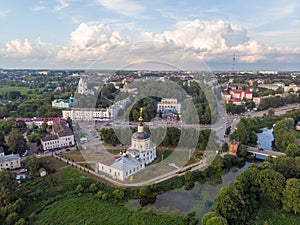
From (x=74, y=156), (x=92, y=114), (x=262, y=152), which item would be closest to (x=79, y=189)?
(x=74, y=156)

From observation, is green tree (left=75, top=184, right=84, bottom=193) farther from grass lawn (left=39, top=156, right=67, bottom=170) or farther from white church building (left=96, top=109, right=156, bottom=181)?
grass lawn (left=39, top=156, right=67, bottom=170)

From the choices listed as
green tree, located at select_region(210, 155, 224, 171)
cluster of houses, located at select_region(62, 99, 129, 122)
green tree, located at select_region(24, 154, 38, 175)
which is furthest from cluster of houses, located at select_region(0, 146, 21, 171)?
cluster of houses, located at select_region(62, 99, 129, 122)

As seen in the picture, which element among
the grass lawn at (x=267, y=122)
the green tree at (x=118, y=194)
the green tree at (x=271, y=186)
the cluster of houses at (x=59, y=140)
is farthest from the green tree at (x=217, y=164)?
the grass lawn at (x=267, y=122)

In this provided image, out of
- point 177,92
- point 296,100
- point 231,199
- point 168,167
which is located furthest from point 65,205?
point 296,100

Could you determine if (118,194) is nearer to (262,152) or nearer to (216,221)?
(216,221)

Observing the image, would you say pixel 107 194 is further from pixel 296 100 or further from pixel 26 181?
pixel 296 100

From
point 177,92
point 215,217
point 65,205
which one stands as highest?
point 177,92
